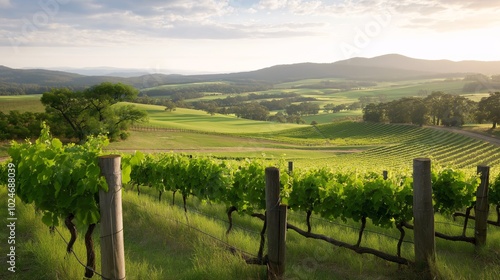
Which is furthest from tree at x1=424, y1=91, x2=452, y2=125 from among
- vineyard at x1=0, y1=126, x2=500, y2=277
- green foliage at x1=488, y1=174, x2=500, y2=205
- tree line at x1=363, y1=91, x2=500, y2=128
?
vineyard at x1=0, y1=126, x2=500, y2=277

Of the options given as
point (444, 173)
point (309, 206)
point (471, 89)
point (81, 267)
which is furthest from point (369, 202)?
point (471, 89)

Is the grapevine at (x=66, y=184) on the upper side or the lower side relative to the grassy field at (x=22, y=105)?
upper

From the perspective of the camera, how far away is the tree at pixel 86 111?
5034 centimetres

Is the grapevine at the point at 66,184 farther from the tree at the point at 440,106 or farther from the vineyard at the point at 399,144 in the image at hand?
the tree at the point at 440,106

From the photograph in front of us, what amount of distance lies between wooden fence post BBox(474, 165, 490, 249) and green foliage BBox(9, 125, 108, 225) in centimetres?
695

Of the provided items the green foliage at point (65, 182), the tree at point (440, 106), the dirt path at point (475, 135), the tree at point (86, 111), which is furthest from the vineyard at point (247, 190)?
the tree at point (440, 106)

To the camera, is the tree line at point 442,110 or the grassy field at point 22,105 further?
the tree line at point 442,110

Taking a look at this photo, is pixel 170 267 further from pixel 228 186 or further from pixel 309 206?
pixel 309 206

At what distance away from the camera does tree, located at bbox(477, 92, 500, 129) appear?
6794 cm

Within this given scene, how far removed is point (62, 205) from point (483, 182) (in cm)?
752

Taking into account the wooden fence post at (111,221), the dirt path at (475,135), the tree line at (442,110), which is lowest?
the dirt path at (475,135)

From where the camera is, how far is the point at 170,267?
20.2ft

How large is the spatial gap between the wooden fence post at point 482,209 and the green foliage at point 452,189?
0.21 metres

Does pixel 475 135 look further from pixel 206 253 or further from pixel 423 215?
pixel 206 253
